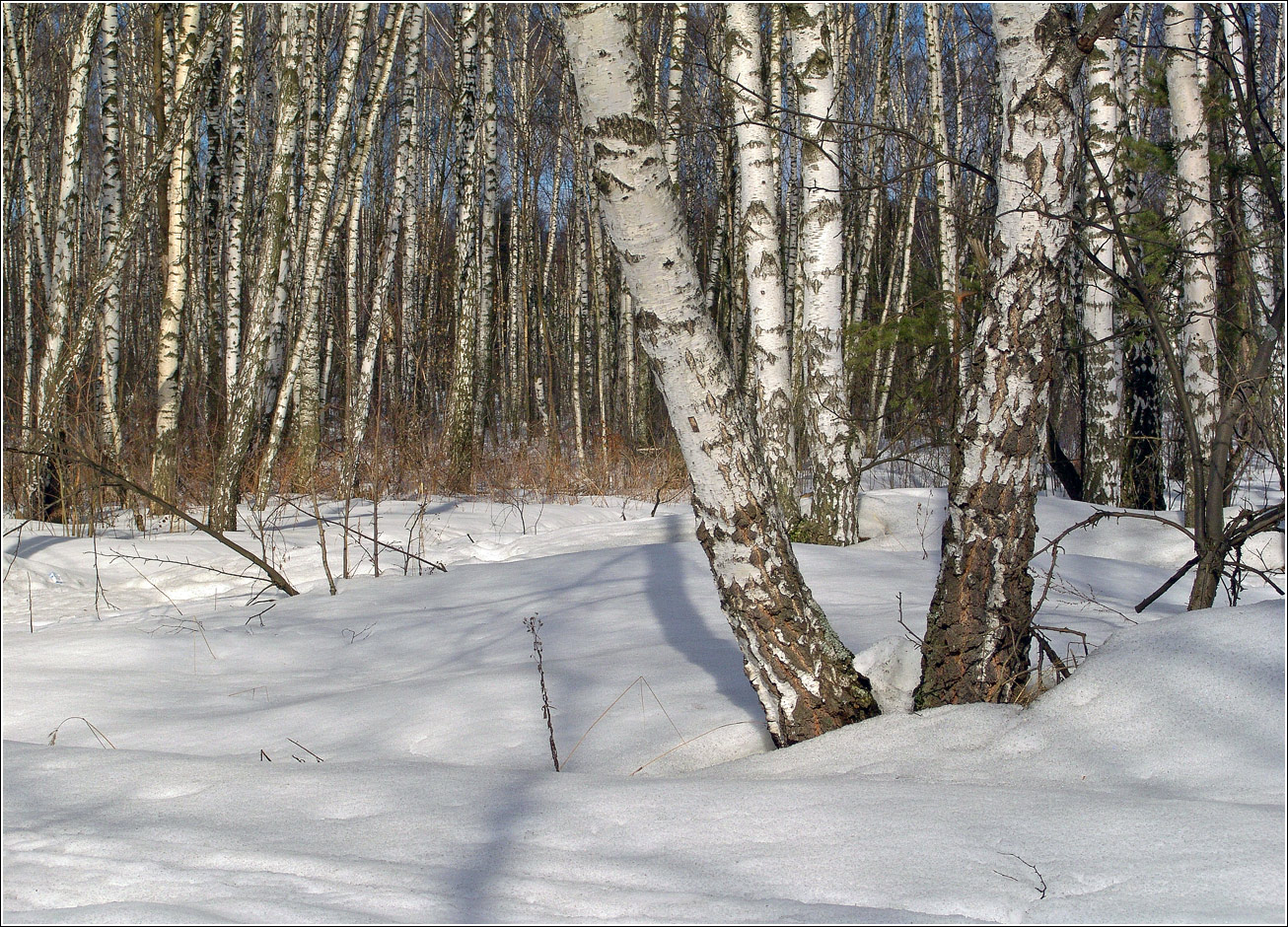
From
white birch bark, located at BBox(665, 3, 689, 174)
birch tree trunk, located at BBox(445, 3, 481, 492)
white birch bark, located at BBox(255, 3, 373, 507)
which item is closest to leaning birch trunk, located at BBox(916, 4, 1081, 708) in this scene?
white birch bark, located at BBox(665, 3, 689, 174)

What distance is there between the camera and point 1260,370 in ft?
8.59

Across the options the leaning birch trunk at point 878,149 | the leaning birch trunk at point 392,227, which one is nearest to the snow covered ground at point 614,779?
the leaning birch trunk at point 392,227

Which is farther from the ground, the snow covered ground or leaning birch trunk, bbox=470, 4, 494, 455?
leaning birch trunk, bbox=470, 4, 494, 455

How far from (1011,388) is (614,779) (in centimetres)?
124

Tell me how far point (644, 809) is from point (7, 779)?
1.36 meters

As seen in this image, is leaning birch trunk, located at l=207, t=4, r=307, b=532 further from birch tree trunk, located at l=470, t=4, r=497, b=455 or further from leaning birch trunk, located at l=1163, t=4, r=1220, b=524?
leaning birch trunk, located at l=1163, t=4, r=1220, b=524

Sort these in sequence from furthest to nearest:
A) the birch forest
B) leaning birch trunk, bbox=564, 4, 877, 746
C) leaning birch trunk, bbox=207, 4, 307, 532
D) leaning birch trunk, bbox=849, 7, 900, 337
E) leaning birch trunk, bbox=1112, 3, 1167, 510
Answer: leaning birch trunk, bbox=849, 7, 900, 337, leaning birch trunk, bbox=1112, 3, 1167, 510, leaning birch trunk, bbox=207, 4, 307, 532, the birch forest, leaning birch trunk, bbox=564, 4, 877, 746

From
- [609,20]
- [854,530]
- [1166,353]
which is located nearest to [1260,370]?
[1166,353]

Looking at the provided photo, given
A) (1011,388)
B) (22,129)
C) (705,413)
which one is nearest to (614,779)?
(705,413)

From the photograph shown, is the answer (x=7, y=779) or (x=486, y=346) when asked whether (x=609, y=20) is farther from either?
(x=486, y=346)

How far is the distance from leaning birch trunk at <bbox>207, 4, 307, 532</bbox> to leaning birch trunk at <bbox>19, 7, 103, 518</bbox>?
102 cm

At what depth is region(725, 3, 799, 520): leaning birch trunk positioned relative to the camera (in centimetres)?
475

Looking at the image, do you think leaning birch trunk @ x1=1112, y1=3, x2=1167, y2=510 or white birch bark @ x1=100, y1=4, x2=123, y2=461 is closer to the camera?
white birch bark @ x1=100, y1=4, x2=123, y2=461

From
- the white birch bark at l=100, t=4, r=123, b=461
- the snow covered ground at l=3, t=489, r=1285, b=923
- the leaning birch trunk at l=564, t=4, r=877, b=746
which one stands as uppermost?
the white birch bark at l=100, t=4, r=123, b=461
